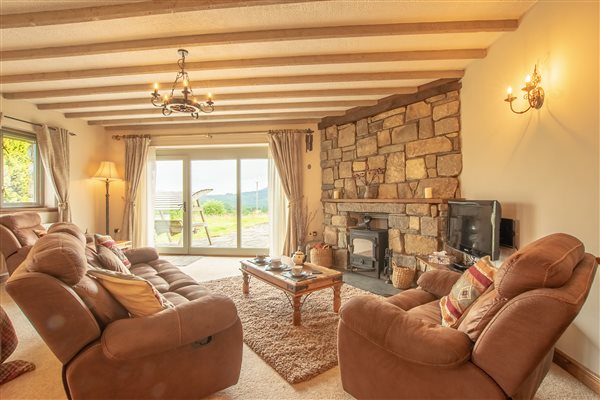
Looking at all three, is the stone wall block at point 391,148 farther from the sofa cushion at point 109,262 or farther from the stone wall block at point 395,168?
the sofa cushion at point 109,262

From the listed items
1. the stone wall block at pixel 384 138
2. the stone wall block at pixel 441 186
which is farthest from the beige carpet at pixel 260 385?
the stone wall block at pixel 384 138

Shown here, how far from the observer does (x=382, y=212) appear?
413 centimetres

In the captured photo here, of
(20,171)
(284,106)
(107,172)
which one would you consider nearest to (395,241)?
(284,106)

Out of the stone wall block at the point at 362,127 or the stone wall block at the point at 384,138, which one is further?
the stone wall block at the point at 362,127

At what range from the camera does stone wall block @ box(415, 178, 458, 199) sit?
11.3ft

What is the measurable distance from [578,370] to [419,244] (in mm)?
1874

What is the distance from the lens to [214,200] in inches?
227

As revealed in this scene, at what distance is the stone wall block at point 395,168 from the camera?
3.96m

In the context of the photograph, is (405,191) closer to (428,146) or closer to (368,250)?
(428,146)

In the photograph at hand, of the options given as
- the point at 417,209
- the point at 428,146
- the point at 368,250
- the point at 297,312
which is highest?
the point at 428,146

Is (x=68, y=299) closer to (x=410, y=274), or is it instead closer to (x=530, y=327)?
(x=530, y=327)

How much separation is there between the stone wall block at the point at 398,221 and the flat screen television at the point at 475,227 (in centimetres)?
62

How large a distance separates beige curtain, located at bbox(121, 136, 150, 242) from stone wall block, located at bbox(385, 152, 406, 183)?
4305 mm

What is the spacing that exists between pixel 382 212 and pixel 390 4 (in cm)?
259
